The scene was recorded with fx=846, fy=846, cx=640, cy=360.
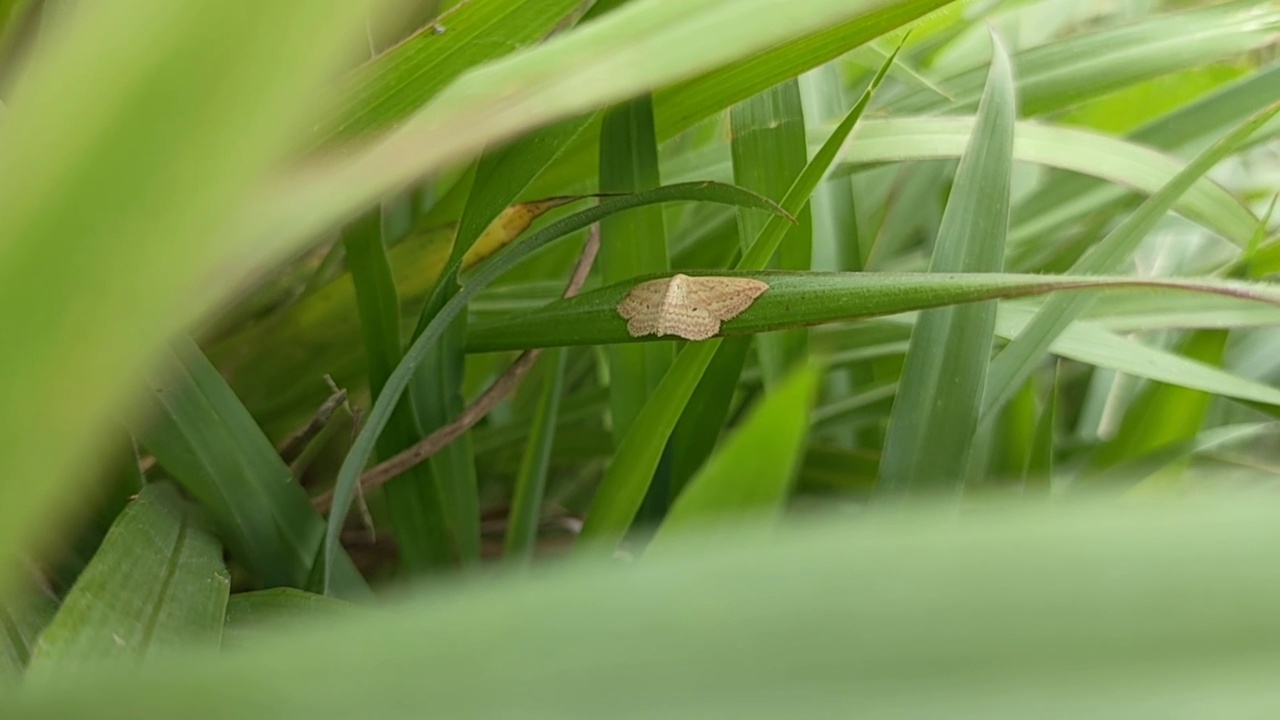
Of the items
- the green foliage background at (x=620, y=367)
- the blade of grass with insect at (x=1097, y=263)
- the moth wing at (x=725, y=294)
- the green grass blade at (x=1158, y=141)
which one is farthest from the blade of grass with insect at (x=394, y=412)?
the green grass blade at (x=1158, y=141)

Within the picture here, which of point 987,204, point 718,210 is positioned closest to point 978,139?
point 987,204

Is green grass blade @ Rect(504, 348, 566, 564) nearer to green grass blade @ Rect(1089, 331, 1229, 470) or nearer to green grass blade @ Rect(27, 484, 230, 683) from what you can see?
green grass blade @ Rect(27, 484, 230, 683)

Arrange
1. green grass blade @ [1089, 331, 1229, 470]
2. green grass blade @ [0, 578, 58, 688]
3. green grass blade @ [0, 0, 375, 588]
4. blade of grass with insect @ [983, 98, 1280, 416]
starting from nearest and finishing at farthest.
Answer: green grass blade @ [0, 0, 375, 588] → green grass blade @ [0, 578, 58, 688] → blade of grass with insect @ [983, 98, 1280, 416] → green grass blade @ [1089, 331, 1229, 470]

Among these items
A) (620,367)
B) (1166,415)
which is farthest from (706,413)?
(1166,415)

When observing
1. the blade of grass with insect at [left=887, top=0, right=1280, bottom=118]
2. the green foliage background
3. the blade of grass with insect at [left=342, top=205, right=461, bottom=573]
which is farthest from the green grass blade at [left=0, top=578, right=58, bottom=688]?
the blade of grass with insect at [left=887, top=0, right=1280, bottom=118]

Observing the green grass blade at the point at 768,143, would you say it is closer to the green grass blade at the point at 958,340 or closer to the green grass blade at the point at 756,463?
the green grass blade at the point at 958,340
